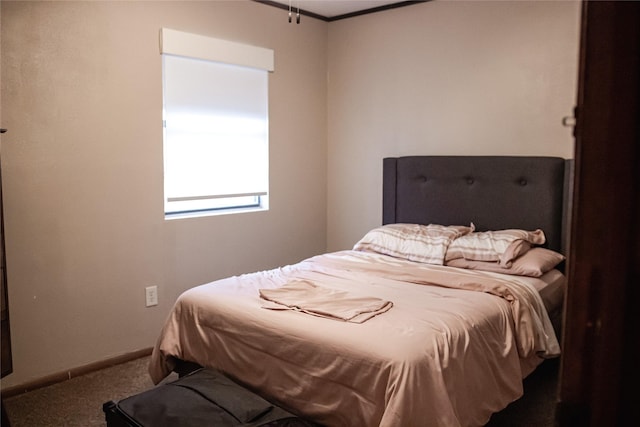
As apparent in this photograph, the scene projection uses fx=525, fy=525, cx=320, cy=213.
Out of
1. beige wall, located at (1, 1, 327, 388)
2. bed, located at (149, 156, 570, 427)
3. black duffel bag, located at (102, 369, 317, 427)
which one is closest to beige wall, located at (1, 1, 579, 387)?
beige wall, located at (1, 1, 327, 388)

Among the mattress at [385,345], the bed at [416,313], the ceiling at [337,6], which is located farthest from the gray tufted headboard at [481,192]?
the ceiling at [337,6]

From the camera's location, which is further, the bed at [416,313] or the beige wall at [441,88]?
the beige wall at [441,88]

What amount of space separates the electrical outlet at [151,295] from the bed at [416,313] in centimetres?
72

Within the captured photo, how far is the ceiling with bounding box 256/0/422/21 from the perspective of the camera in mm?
3783

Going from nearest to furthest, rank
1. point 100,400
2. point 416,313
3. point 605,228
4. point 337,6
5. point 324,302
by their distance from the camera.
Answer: point 605,228, point 416,313, point 324,302, point 100,400, point 337,6

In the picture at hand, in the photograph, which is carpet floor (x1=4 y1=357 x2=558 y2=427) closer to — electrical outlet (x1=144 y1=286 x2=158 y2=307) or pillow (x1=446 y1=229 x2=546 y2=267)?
electrical outlet (x1=144 y1=286 x2=158 y2=307)

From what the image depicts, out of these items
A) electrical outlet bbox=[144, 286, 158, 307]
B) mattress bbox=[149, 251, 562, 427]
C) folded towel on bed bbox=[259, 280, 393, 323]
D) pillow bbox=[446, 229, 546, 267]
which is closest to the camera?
mattress bbox=[149, 251, 562, 427]

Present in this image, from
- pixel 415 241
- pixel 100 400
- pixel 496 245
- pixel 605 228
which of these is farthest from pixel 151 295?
pixel 605 228

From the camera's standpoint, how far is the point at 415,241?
322 cm

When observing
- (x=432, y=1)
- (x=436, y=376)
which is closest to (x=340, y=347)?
(x=436, y=376)

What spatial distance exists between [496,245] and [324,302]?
3.88ft

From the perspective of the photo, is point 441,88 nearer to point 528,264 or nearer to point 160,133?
point 528,264

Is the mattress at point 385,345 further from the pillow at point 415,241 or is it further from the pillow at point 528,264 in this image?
the pillow at point 415,241

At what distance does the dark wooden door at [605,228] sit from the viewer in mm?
497
